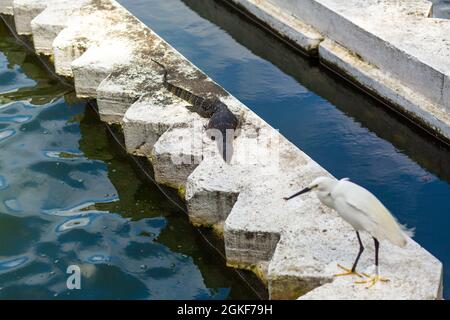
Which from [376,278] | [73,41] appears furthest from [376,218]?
[73,41]

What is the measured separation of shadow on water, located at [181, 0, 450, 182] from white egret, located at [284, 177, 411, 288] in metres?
2.66

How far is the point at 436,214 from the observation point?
757 cm

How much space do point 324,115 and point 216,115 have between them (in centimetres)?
177

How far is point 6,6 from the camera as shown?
12.3m

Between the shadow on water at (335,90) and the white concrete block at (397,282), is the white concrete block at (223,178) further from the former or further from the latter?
the shadow on water at (335,90)

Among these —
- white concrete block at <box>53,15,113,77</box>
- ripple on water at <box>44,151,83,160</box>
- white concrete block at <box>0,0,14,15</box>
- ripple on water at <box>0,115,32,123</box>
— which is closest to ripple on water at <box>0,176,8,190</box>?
ripple on water at <box>44,151,83,160</box>

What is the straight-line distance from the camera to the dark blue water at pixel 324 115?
780 cm

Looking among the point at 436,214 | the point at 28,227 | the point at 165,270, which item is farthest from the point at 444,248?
the point at 28,227

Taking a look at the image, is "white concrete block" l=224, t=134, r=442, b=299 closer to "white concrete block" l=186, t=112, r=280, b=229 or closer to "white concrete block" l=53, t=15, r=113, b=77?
"white concrete block" l=186, t=112, r=280, b=229

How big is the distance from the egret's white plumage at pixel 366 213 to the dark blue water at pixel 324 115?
119 centimetres

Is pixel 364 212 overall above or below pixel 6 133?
above

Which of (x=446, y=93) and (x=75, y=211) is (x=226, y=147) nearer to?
(x=75, y=211)

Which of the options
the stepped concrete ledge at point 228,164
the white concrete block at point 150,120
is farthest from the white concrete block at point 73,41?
the white concrete block at point 150,120
